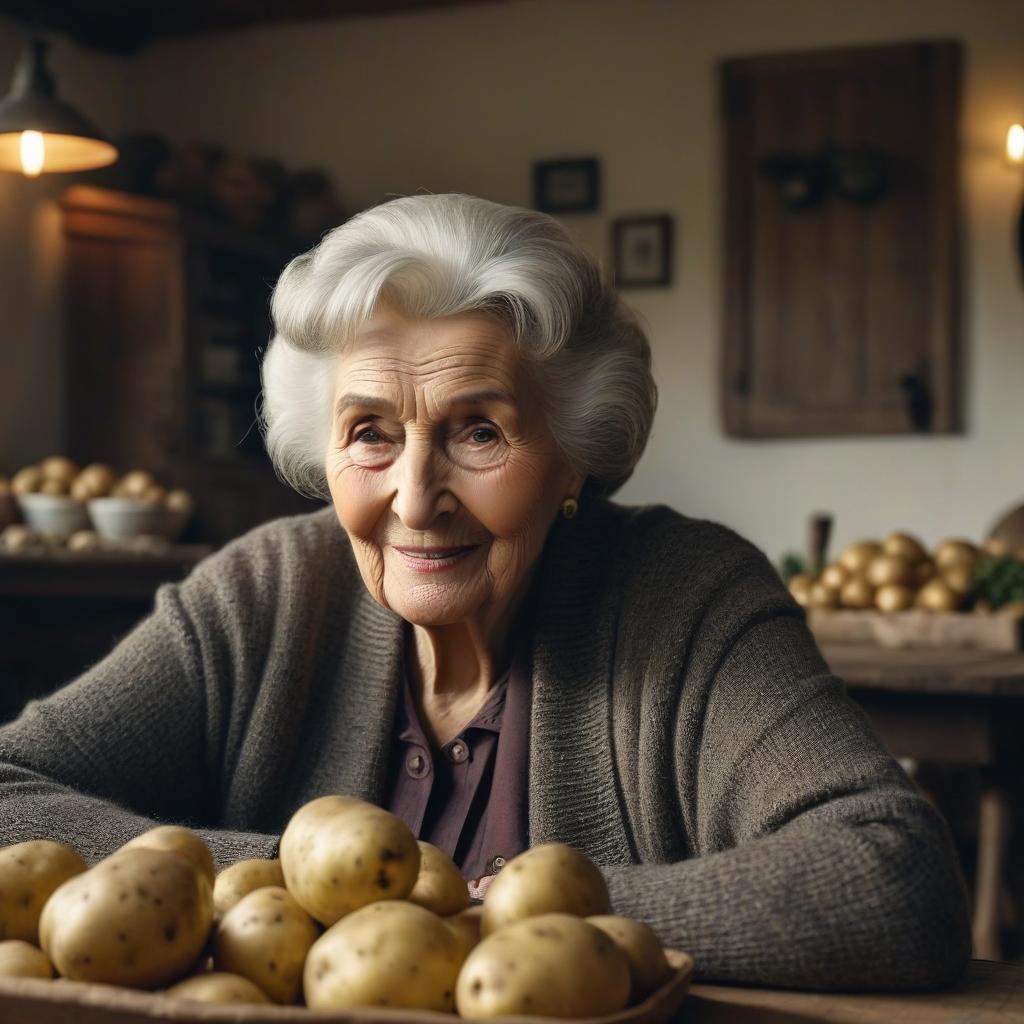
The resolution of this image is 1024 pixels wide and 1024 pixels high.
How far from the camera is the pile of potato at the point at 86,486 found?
438 centimetres

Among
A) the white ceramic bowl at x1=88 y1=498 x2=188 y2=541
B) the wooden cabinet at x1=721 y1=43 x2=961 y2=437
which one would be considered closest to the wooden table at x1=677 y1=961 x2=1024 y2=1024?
the white ceramic bowl at x1=88 y1=498 x2=188 y2=541

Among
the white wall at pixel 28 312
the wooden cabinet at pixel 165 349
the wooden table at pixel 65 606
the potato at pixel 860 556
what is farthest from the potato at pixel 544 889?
the white wall at pixel 28 312

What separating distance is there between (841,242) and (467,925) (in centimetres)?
Answer: 486

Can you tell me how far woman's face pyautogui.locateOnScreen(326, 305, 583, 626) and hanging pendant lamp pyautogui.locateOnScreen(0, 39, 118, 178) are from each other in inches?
84.8

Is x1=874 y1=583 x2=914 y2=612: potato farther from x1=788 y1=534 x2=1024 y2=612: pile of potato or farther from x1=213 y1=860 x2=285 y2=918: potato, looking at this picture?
x1=213 y1=860 x2=285 y2=918: potato

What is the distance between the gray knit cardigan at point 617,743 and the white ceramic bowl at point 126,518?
2.66 m

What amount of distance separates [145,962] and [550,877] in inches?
9.3

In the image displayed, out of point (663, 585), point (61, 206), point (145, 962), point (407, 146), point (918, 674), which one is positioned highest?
point (407, 146)

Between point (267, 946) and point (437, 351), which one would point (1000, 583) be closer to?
point (437, 351)

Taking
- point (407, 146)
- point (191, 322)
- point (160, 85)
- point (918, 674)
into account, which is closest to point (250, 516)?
point (191, 322)

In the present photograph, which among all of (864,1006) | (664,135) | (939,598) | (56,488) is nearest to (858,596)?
(939,598)

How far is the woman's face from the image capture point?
4.65 feet

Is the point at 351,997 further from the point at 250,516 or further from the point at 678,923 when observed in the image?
the point at 250,516

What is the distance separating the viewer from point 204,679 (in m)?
1.60
